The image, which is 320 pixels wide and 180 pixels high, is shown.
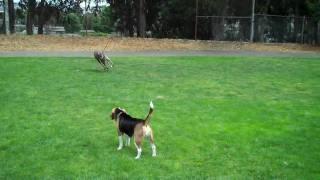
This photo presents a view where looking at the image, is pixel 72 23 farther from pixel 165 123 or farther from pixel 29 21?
pixel 165 123

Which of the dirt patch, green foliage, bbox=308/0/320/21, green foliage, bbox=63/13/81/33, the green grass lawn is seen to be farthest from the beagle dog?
green foliage, bbox=63/13/81/33

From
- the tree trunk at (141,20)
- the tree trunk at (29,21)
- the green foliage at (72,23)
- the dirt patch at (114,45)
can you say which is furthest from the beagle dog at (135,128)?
the tree trunk at (29,21)

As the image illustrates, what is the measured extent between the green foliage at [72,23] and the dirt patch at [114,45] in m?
9.59

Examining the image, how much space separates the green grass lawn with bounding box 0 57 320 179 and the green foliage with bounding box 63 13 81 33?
2116cm

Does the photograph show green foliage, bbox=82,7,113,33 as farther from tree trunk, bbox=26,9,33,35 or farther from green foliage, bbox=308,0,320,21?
green foliage, bbox=308,0,320,21

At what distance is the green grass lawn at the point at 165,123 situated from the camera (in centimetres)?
734

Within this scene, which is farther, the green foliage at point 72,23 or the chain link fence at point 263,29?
the green foliage at point 72,23

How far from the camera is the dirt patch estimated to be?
26547 millimetres

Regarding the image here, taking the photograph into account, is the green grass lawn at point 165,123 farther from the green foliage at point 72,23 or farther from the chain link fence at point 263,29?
the green foliage at point 72,23

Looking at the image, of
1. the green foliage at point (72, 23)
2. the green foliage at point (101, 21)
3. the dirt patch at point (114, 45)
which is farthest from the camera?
the green foliage at point (101, 21)

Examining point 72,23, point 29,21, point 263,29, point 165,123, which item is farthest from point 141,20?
point 165,123

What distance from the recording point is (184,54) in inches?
1008

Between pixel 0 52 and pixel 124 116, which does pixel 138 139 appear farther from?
pixel 0 52

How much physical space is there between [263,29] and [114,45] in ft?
33.4
